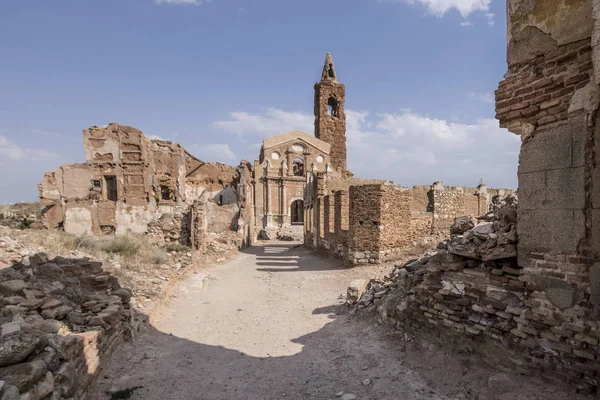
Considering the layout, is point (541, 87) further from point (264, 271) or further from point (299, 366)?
point (264, 271)

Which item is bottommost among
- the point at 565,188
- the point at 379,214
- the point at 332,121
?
the point at 379,214

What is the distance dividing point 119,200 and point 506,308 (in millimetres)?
15905

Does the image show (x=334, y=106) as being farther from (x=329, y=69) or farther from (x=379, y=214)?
(x=379, y=214)

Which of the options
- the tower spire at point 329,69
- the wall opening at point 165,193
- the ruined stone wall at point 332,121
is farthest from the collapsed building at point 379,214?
the tower spire at point 329,69

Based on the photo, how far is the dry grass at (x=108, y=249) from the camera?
870 cm

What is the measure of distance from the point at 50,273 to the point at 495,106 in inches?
287

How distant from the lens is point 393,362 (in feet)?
13.7

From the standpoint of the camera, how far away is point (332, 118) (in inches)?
1400

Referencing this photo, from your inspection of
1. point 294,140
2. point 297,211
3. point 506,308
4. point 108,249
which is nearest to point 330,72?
point 294,140

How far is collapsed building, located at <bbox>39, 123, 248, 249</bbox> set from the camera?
14.1 m

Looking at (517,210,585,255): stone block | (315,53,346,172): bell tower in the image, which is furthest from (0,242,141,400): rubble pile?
(315,53,346,172): bell tower

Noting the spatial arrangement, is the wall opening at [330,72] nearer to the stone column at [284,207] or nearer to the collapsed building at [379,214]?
the stone column at [284,207]

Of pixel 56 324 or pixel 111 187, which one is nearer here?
pixel 56 324

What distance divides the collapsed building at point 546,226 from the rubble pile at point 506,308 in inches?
0.4
